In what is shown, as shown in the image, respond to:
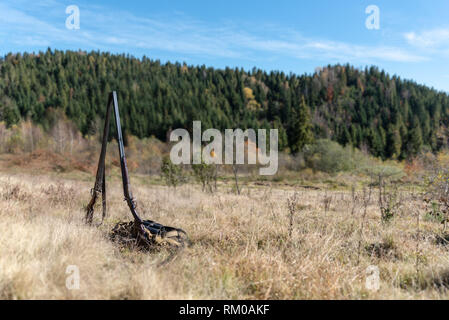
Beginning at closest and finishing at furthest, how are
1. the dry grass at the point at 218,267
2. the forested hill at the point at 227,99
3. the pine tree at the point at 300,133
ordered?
1. the dry grass at the point at 218,267
2. the pine tree at the point at 300,133
3. the forested hill at the point at 227,99

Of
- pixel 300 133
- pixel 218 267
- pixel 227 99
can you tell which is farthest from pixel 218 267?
pixel 227 99

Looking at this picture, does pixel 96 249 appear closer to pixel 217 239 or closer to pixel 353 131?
pixel 217 239

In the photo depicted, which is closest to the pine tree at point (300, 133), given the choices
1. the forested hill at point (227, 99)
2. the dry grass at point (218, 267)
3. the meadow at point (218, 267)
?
the forested hill at point (227, 99)

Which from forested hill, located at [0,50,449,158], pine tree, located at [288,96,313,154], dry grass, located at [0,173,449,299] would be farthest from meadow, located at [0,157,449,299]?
forested hill, located at [0,50,449,158]

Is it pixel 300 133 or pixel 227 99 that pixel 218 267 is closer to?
pixel 300 133

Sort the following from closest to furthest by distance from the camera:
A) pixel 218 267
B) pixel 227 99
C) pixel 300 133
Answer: pixel 218 267
pixel 300 133
pixel 227 99

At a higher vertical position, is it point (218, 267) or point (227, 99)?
point (227, 99)

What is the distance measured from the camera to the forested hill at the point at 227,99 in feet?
211

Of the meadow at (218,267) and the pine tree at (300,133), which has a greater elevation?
the pine tree at (300,133)

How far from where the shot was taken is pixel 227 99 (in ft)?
293

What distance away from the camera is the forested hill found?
6444cm

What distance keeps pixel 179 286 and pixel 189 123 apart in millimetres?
63622

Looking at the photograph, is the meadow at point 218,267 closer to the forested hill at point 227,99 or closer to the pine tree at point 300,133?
the pine tree at point 300,133

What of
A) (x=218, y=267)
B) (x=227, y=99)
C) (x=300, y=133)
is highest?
(x=227, y=99)
